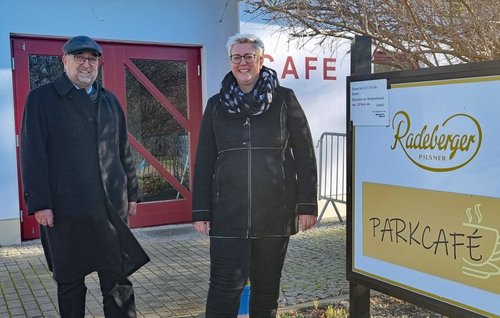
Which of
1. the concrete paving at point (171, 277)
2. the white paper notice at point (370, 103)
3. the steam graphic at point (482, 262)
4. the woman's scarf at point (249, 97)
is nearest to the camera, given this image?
the steam graphic at point (482, 262)

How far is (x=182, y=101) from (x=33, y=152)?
455 centimetres

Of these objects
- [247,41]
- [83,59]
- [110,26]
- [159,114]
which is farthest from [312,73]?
[83,59]

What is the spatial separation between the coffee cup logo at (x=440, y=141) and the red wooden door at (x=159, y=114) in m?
5.17

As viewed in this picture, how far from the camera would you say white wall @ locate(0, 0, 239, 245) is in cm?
626

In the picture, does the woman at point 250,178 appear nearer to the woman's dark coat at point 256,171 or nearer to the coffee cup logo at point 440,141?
the woman's dark coat at point 256,171

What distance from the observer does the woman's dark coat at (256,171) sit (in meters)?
2.95

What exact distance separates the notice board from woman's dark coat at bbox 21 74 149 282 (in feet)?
5.05

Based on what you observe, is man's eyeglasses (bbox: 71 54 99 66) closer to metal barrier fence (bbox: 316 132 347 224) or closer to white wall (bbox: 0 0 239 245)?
white wall (bbox: 0 0 239 245)

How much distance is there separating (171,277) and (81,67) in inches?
106

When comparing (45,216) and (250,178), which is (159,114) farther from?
(250,178)

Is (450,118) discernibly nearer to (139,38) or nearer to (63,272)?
(63,272)

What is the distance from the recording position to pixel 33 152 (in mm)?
3039

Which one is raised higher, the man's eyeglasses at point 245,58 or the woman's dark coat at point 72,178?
the man's eyeglasses at point 245,58

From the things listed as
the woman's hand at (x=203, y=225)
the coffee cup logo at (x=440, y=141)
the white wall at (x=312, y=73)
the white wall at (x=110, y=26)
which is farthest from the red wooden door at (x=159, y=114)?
the coffee cup logo at (x=440, y=141)
